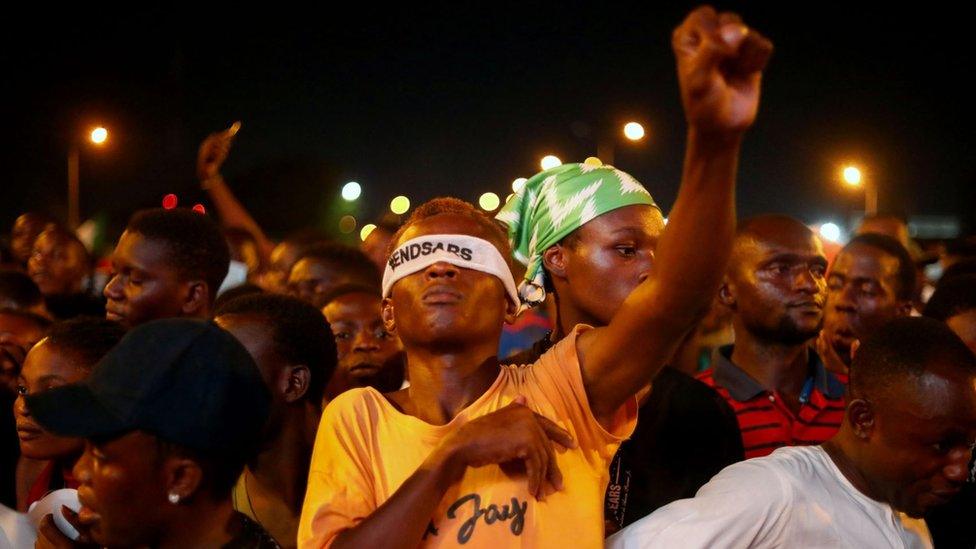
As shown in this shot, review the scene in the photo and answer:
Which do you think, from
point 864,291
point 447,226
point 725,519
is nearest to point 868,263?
point 864,291

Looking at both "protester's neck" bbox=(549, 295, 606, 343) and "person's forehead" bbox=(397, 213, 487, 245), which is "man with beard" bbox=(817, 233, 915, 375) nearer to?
"protester's neck" bbox=(549, 295, 606, 343)

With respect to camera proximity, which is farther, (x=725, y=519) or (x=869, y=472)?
(x=869, y=472)

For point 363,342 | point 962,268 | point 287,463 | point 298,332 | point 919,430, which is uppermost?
point 962,268

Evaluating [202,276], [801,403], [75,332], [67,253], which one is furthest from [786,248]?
[67,253]

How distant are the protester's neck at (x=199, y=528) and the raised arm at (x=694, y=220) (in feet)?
3.40

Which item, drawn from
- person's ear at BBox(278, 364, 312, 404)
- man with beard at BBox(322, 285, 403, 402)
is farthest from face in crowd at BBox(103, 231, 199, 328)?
person's ear at BBox(278, 364, 312, 404)

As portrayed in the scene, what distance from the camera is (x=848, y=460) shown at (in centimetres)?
358

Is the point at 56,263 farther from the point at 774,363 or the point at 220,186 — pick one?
the point at 774,363

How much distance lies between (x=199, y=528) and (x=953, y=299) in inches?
149

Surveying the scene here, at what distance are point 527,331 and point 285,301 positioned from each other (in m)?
4.42

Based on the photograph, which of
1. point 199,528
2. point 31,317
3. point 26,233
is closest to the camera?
point 199,528

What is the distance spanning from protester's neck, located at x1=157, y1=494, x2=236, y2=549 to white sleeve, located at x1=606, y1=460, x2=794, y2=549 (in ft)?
3.64

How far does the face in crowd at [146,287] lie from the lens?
514 cm

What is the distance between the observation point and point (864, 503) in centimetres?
345
